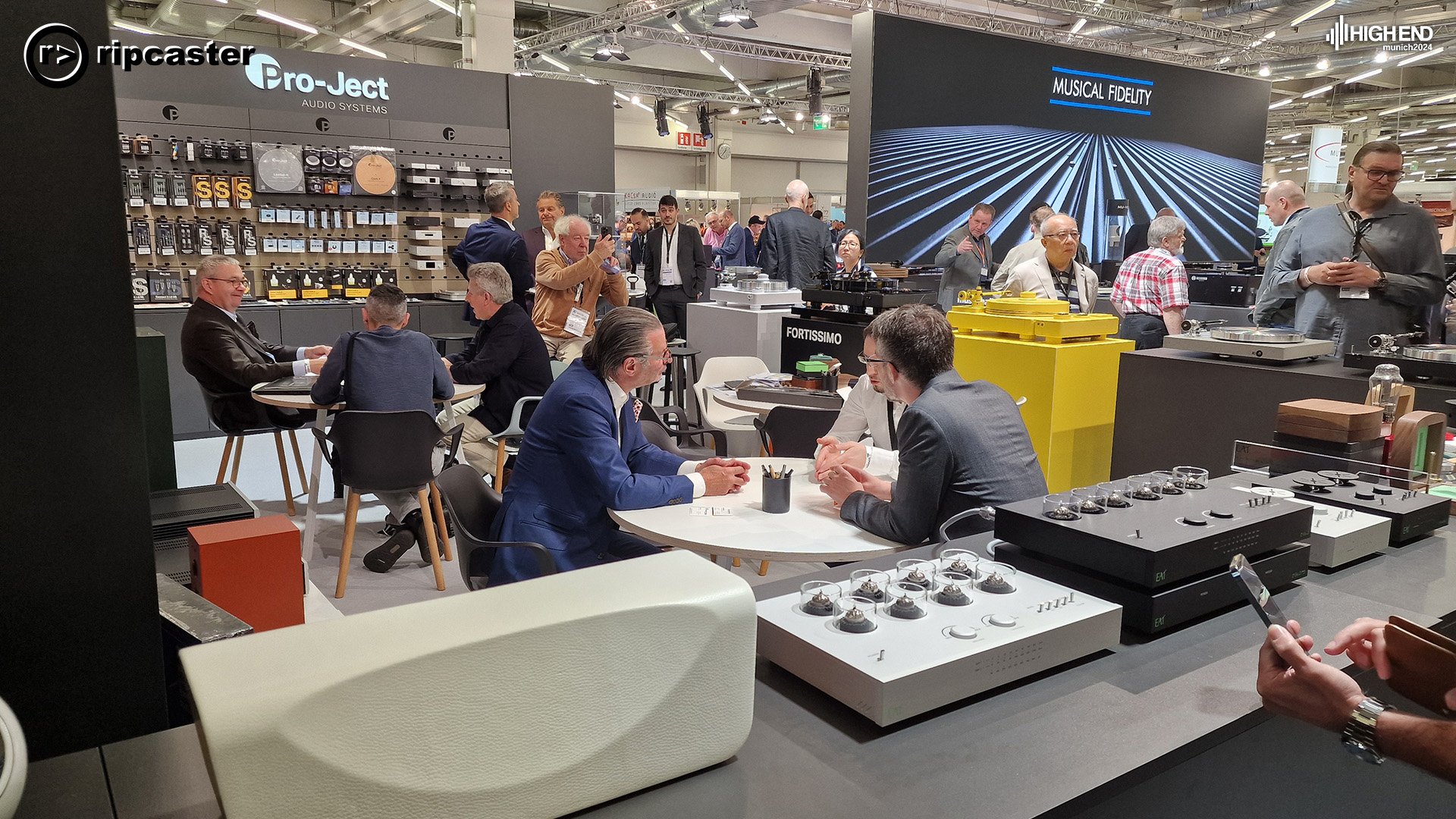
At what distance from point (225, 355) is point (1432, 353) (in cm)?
571

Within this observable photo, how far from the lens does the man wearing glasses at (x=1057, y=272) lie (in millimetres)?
5711

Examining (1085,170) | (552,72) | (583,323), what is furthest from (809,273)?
(552,72)

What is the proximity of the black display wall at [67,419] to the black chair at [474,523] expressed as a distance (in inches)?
50.8

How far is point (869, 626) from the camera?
4.42 ft

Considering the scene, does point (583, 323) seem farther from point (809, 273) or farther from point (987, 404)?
point (987, 404)

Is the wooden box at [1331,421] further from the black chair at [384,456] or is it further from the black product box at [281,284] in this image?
the black product box at [281,284]

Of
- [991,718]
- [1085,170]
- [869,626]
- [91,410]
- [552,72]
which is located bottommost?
[991,718]

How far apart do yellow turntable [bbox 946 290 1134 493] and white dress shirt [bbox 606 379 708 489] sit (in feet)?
6.92

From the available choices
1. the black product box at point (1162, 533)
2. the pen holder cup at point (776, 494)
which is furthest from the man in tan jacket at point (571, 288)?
the black product box at point (1162, 533)

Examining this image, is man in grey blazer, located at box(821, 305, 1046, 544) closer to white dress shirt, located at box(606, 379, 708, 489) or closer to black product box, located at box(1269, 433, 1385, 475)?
white dress shirt, located at box(606, 379, 708, 489)

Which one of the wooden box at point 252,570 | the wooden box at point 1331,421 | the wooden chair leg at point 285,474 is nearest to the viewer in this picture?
the wooden box at point 252,570

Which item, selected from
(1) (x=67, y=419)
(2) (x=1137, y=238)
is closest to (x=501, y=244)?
(1) (x=67, y=419)

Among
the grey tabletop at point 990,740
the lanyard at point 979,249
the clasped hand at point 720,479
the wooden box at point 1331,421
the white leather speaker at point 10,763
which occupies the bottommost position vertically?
the clasped hand at point 720,479

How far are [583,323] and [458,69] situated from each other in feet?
14.4
